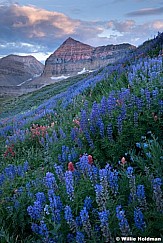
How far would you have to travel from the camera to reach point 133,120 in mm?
4582

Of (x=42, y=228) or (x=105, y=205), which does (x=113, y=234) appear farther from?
(x=42, y=228)

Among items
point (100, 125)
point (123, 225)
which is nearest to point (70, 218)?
point (123, 225)

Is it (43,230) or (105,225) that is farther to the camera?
(43,230)

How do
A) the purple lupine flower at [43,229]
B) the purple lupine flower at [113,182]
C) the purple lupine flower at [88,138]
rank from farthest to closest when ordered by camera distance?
the purple lupine flower at [88,138], the purple lupine flower at [113,182], the purple lupine flower at [43,229]

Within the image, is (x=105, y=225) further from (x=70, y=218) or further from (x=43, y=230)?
(x=43, y=230)

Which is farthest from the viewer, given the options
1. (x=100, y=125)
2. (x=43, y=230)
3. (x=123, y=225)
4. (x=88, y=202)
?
(x=100, y=125)

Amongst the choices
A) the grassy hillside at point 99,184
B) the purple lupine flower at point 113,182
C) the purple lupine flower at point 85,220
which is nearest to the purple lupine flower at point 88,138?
the grassy hillside at point 99,184

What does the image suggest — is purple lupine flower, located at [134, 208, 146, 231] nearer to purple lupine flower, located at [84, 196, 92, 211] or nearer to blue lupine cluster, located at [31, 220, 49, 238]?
purple lupine flower, located at [84, 196, 92, 211]

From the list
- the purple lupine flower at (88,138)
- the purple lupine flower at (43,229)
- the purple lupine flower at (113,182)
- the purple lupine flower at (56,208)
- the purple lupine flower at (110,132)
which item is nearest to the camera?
the purple lupine flower at (43,229)

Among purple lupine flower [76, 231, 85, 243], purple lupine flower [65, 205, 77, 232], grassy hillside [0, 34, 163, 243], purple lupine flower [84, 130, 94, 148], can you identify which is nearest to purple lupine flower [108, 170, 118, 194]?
grassy hillside [0, 34, 163, 243]

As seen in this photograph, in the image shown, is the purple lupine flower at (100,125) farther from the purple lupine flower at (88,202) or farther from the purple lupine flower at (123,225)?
the purple lupine flower at (123,225)

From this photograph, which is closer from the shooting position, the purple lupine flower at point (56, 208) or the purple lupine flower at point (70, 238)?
the purple lupine flower at point (70, 238)

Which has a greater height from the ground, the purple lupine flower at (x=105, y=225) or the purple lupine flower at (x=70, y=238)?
the purple lupine flower at (x=105, y=225)

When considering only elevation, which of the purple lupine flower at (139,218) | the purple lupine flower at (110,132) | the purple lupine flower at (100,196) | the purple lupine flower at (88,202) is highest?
the purple lupine flower at (110,132)
